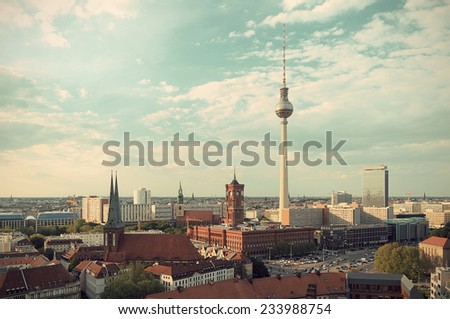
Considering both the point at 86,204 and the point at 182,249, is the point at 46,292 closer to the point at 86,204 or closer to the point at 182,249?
the point at 182,249

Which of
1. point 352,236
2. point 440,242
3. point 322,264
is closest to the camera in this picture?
point 440,242

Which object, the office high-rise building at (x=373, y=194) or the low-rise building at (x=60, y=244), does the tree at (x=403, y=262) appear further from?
the office high-rise building at (x=373, y=194)

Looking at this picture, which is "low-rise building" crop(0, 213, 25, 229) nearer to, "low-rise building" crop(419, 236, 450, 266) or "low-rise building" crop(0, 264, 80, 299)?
"low-rise building" crop(0, 264, 80, 299)

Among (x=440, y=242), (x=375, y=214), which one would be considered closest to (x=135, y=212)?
(x=375, y=214)

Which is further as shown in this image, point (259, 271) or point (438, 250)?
point (438, 250)

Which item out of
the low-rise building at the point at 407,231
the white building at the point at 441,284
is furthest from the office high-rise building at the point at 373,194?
the white building at the point at 441,284

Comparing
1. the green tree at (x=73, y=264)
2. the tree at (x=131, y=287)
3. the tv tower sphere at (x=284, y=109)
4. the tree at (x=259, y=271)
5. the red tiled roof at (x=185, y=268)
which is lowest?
the tree at (x=259, y=271)

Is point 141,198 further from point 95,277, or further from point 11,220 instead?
point 95,277
